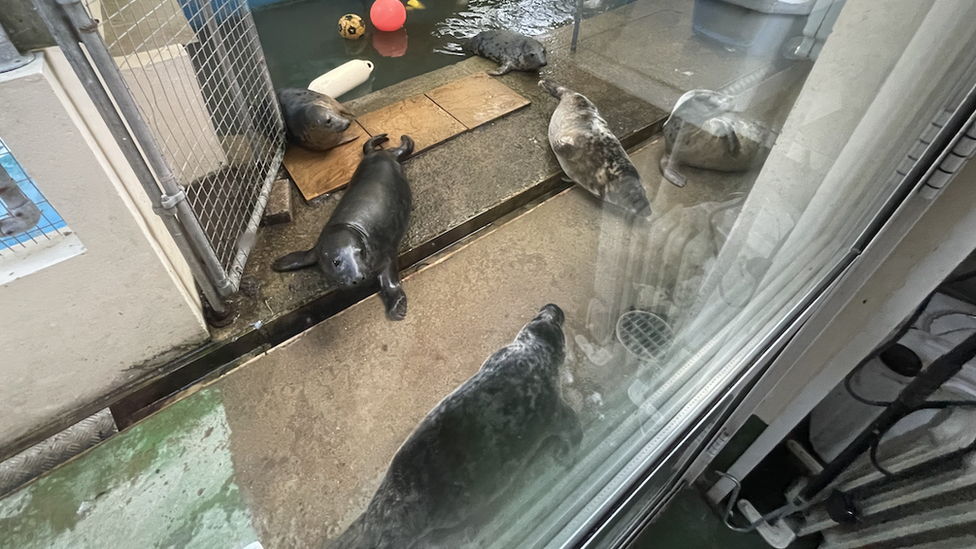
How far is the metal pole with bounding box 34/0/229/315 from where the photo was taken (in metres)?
1.06

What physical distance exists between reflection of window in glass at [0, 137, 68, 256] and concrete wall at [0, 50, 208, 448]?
29 mm

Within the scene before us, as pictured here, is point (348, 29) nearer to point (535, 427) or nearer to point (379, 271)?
point (379, 271)

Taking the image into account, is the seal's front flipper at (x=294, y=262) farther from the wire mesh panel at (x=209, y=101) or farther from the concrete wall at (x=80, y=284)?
the concrete wall at (x=80, y=284)

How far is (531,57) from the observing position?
3094mm

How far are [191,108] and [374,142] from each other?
849mm

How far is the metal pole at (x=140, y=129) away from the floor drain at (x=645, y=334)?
137cm

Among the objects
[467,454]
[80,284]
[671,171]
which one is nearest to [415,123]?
[671,171]

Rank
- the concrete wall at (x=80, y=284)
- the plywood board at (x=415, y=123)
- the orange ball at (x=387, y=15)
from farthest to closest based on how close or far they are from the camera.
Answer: the orange ball at (x=387, y=15) < the plywood board at (x=415, y=123) < the concrete wall at (x=80, y=284)

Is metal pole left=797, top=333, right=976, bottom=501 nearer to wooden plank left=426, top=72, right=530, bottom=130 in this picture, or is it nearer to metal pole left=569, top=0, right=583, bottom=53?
wooden plank left=426, top=72, right=530, bottom=130

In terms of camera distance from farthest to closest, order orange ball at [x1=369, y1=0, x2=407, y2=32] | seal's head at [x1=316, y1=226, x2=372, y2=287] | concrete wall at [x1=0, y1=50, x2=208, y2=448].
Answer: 1. orange ball at [x1=369, y1=0, x2=407, y2=32]
2. seal's head at [x1=316, y1=226, x2=372, y2=287]
3. concrete wall at [x1=0, y1=50, x2=208, y2=448]

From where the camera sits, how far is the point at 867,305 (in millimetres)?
1325

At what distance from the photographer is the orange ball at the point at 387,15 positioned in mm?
3859

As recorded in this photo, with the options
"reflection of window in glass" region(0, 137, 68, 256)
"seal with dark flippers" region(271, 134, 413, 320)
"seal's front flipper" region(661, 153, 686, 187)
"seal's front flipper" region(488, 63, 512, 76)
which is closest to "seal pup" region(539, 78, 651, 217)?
"seal's front flipper" region(661, 153, 686, 187)

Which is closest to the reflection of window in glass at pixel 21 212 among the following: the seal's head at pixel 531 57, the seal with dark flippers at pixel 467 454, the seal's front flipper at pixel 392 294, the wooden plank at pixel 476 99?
the seal's front flipper at pixel 392 294
